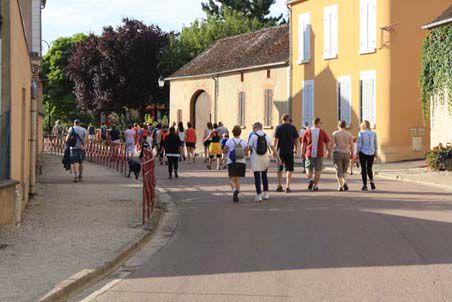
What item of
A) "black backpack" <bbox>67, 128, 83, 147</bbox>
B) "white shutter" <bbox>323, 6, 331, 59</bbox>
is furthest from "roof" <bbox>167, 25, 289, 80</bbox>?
"black backpack" <bbox>67, 128, 83, 147</bbox>

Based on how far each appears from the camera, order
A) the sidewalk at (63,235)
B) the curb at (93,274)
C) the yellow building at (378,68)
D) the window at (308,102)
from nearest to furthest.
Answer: the curb at (93,274), the sidewalk at (63,235), the yellow building at (378,68), the window at (308,102)

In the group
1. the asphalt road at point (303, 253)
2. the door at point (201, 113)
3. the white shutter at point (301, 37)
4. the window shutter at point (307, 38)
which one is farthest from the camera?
the door at point (201, 113)

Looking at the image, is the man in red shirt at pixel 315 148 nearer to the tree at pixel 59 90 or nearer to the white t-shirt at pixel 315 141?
the white t-shirt at pixel 315 141

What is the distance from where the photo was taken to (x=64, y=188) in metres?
20.3

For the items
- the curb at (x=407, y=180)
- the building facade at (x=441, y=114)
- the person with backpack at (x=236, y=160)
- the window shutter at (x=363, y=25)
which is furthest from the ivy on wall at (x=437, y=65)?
the person with backpack at (x=236, y=160)

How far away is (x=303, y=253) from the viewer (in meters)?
10.6

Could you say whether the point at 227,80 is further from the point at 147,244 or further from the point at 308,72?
the point at 147,244

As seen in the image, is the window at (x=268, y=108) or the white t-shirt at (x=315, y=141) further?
the window at (x=268, y=108)

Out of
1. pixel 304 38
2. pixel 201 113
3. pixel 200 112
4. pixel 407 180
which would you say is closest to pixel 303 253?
pixel 407 180

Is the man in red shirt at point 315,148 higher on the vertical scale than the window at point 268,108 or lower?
lower

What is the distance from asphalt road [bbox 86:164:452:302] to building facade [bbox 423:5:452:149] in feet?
27.6

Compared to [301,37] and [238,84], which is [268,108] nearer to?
[238,84]

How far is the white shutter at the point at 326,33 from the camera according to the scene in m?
33.6

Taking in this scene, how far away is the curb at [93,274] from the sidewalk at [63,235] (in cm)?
9
